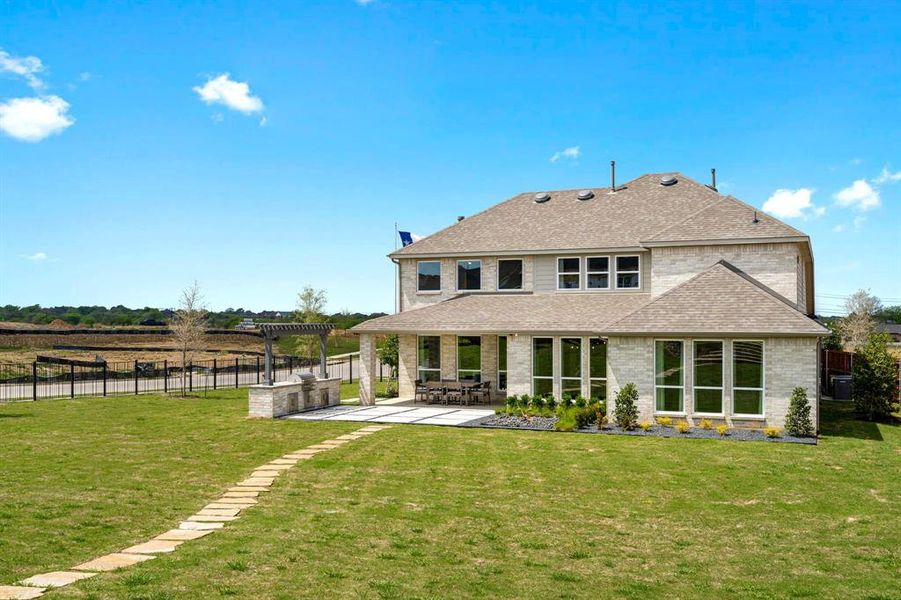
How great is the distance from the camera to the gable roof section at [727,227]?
75.2ft

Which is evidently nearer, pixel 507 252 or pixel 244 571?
pixel 244 571

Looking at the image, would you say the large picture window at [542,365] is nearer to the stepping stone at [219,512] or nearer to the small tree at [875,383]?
the small tree at [875,383]

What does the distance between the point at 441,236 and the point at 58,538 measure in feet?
72.9

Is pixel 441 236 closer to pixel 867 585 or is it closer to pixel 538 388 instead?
pixel 538 388

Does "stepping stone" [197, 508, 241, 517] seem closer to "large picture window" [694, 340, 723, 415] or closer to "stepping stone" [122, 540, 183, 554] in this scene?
"stepping stone" [122, 540, 183, 554]

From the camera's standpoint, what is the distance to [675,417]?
67.3ft

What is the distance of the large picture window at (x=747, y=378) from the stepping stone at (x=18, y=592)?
1774 cm

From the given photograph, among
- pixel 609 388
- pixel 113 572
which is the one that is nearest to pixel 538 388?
pixel 609 388

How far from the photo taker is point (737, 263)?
76.2 ft

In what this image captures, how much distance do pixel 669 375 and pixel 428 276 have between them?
12032mm

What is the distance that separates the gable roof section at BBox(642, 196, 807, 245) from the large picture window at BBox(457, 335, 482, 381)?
7651 mm

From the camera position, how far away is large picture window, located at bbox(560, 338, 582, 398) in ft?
79.0

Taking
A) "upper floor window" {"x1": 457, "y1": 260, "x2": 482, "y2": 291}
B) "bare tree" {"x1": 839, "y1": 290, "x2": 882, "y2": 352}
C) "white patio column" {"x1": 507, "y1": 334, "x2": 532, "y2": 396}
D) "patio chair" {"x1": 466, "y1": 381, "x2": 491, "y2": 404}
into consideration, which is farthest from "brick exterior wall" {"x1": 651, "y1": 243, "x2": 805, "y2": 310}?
"bare tree" {"x1": 839, "y1": 290, "x2": 882, "y2": 352}

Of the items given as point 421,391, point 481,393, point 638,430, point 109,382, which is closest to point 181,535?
point 638,430
